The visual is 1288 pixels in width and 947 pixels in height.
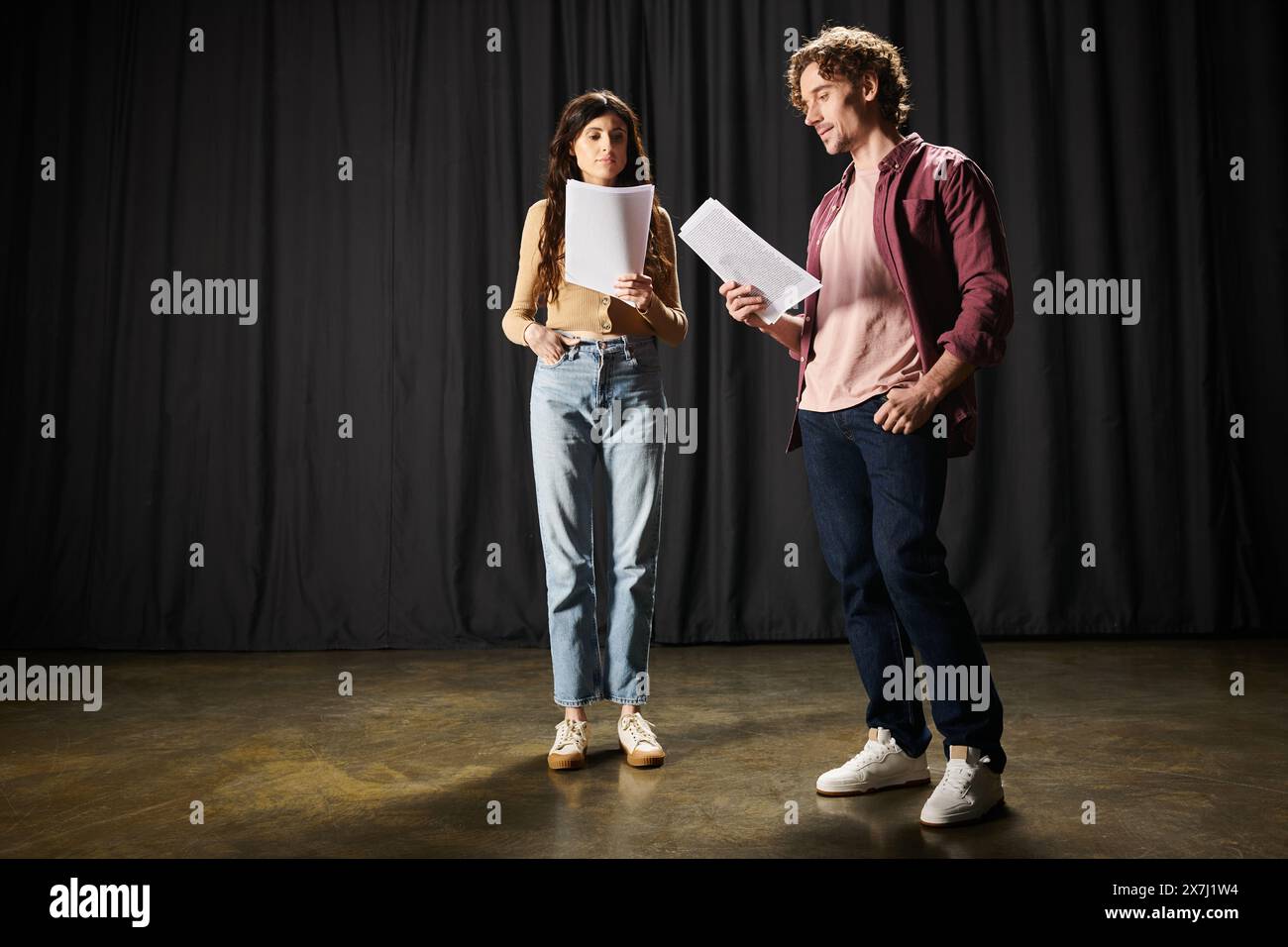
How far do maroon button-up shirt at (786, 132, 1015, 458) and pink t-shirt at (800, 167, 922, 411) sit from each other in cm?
4

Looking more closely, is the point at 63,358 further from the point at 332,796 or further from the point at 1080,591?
the point at 1080,591

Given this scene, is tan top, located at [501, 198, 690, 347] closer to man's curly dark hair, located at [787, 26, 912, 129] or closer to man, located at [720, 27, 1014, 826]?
man, located at [720, 27, 1014, 826]

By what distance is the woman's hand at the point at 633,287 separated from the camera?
6.80 feet

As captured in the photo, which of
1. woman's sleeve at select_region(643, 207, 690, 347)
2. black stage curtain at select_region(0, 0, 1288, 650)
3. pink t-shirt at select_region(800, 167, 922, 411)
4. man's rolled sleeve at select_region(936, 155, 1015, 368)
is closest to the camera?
man's rolled sleeve at select_region(936, 155, 1015, 368)

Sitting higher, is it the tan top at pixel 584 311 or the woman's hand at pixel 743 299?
the tan top at pixel 584 311

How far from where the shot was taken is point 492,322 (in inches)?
158

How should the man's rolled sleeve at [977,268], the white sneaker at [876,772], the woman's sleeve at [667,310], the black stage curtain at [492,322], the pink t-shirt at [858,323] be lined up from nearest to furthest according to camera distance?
the man's rolled sleeve at [977,268]
the pink t-shirt at [858,323]
the white sneaker at [876,772]
the woman's sleeve at [667,310]
the black stage curtain at [492,322]

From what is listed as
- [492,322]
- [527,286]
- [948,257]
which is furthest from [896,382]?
[492,322]

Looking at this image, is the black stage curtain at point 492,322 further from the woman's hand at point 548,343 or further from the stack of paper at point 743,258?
the stack of paper at point 743,258

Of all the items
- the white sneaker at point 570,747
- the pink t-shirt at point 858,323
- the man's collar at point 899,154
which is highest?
the man's collar at point 899,154

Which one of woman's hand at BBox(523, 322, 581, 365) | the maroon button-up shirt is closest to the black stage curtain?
woman's hand at BBox(523, 322, 581, 365)

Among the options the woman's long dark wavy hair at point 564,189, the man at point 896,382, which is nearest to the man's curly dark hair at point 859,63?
the man at point 896,382

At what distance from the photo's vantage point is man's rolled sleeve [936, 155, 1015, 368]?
68.4 inches
